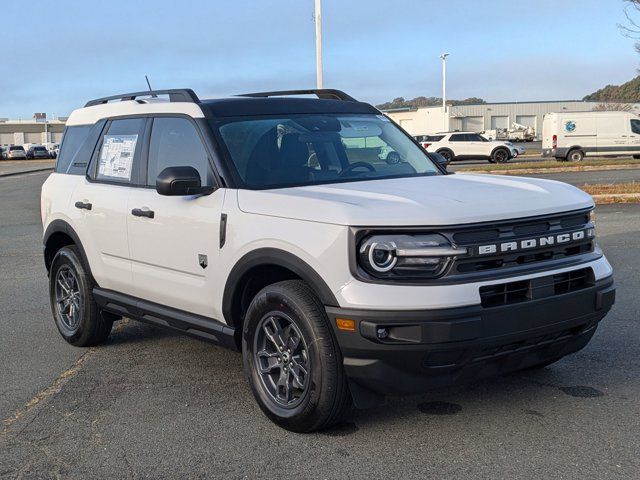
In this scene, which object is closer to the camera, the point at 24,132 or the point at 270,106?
the point at 270,106

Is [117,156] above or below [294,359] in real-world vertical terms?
above

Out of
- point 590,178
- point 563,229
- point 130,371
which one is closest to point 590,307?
point 563,229

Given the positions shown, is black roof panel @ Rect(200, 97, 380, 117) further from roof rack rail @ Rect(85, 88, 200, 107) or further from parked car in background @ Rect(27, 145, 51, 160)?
parked car in background @ Rect(27, 145, 51, 160)

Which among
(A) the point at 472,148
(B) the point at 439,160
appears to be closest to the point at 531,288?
(B) the point at 439,160

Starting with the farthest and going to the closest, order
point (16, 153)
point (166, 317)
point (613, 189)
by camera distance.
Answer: point (16, 153) < point (613, 189) < point (166, 317)

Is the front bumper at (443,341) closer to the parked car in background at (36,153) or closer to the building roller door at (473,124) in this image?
the parked car in background at (36,153)

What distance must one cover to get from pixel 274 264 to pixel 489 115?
84508 millimetres

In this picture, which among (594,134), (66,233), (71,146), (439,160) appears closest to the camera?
(439,160)

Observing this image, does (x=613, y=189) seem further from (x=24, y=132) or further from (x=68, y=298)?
(x=24, y=132)

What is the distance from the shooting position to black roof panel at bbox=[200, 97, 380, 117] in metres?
4.91

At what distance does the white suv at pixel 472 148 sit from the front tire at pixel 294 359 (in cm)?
3315

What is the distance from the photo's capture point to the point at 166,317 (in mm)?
4965

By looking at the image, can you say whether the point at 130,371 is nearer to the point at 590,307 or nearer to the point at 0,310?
the point at 0,310

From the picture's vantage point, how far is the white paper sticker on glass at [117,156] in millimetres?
5457
